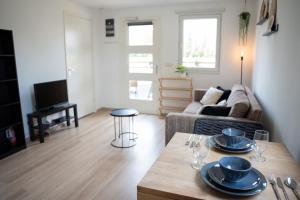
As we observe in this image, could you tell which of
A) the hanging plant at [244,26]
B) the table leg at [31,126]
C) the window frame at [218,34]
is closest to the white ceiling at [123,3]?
the window frame at [218,34]

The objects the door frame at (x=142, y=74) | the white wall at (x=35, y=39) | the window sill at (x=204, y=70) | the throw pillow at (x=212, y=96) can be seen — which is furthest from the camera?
the door frame at (x=142, y=74)

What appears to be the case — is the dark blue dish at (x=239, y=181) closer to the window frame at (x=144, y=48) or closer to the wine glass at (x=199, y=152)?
the wine glass at (x=199, y=152)

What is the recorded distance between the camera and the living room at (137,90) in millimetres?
1741

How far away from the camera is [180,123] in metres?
2.80

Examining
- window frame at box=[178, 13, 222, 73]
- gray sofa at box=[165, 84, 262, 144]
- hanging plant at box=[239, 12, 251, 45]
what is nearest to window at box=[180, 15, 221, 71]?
window frame at box=[178, 13, 222, 73]

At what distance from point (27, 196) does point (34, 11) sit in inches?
116

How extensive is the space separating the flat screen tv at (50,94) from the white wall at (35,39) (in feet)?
0.61

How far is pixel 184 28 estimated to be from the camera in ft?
16.6

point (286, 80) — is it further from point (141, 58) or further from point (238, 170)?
point (141, 58)

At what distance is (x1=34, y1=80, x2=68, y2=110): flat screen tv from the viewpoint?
3.82m

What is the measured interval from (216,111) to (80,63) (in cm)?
340

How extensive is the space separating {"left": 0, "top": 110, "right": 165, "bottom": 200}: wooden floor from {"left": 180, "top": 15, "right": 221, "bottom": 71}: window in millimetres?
1868

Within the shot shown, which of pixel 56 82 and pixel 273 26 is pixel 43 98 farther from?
pixel 273 26

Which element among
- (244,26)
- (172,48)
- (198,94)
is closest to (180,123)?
(198,94)
